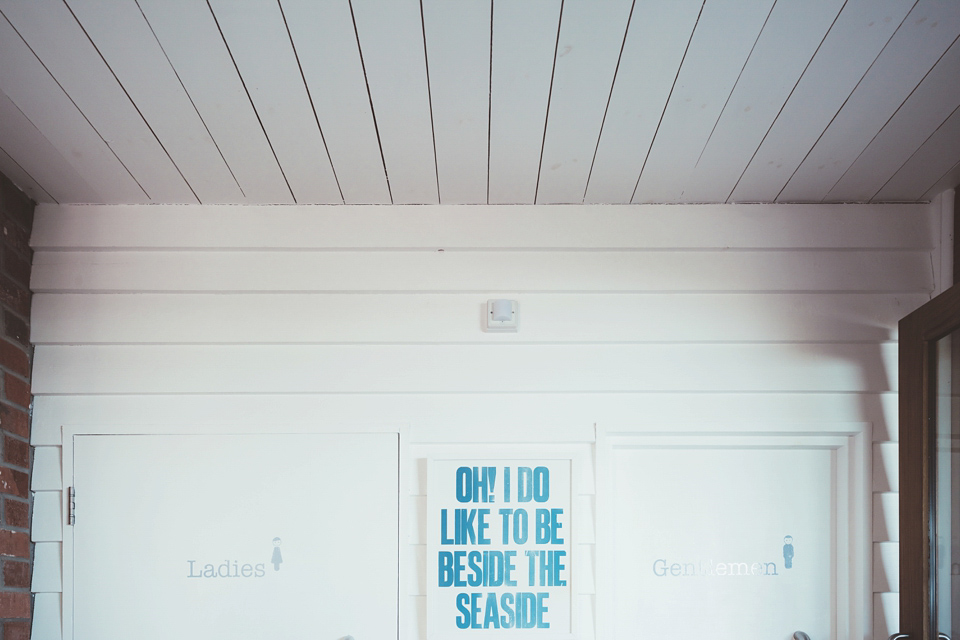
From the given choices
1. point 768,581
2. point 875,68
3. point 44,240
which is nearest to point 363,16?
point 875,68

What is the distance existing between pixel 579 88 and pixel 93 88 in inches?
47.3

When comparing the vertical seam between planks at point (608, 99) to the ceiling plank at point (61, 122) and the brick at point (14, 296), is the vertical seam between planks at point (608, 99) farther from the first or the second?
the brick at point (14, 296)

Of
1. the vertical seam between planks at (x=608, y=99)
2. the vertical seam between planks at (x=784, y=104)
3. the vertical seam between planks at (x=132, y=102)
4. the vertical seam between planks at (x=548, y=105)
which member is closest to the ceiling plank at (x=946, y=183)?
the vertical seam between planks at (x=784, y=104)

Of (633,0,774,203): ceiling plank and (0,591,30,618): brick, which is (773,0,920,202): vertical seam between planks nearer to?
(633,0,774,203): ceiling plank

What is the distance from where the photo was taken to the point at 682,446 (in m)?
2.55

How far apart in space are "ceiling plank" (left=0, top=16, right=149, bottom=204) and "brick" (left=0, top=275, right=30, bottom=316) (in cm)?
38

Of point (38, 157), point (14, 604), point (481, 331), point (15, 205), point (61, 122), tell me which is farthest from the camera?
point (481, 331)

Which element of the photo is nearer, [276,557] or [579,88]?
[579,88]

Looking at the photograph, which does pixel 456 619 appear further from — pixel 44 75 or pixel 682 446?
pixel 44 75

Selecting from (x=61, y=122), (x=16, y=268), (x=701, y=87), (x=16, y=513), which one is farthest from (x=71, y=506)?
(x=701, y=87)

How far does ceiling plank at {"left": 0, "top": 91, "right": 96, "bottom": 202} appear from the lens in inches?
80.0

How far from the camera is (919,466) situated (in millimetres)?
2326

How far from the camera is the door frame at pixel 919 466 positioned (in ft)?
7.46

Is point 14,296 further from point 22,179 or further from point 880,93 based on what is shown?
point 880,93
